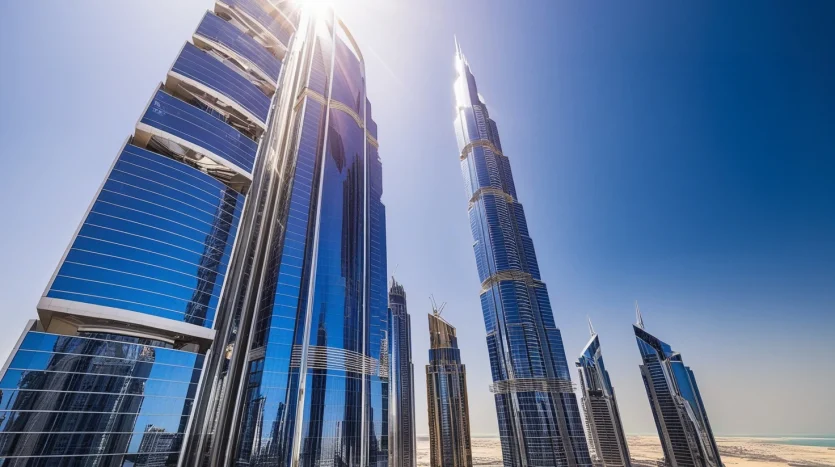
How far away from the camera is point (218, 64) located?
306 feet

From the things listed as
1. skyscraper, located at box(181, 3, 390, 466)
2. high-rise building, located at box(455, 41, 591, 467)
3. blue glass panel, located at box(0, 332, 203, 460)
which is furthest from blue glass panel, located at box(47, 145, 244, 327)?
high-rise building, located at box(455, 41, 591, 467)

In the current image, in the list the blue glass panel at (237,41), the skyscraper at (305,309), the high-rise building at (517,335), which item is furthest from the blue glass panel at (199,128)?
the high-rise building at (517,335)

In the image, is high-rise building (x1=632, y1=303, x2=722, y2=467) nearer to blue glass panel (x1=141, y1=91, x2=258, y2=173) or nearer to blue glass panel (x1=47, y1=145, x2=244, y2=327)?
blue glass panel (x1=47, y1=145, x2=244, y2=327)

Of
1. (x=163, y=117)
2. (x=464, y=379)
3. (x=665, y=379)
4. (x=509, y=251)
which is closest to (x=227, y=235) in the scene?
(x=163, y=117)

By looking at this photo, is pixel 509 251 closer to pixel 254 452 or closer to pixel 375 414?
pixel 375 414

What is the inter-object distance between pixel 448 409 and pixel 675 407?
10282cm

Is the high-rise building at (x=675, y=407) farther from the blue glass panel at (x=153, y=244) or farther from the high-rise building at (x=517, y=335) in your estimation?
the blue glass panel at (x=153, y=244)

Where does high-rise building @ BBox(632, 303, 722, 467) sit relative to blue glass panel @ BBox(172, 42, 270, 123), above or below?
below

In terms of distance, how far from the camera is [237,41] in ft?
352

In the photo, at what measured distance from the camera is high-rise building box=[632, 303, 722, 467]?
438 feet

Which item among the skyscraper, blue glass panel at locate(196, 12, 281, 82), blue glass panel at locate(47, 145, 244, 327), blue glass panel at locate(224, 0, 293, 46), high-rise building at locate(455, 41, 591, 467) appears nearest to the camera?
blue glass panel at locate(47, 145, 244, 327)

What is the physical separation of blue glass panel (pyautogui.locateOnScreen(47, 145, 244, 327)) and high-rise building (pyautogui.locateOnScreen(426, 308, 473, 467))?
14268cm

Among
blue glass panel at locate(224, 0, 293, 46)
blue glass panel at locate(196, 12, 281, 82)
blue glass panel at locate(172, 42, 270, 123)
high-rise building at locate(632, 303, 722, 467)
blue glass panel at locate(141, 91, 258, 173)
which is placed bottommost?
→ high-rise building at locate(632, 303, 722, 467)

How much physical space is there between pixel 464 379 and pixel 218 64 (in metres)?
182
